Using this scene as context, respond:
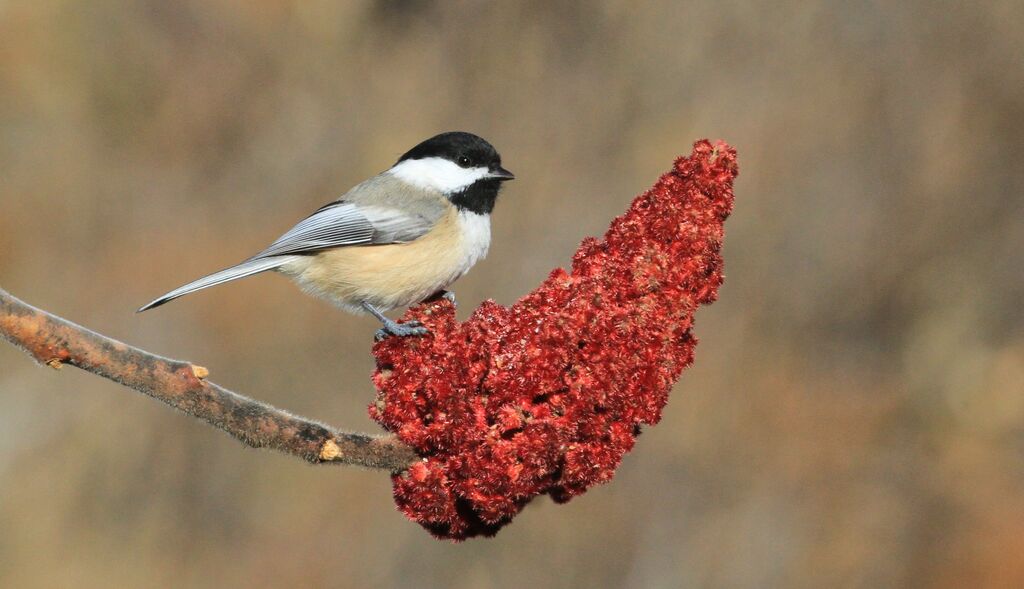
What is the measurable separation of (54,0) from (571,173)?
4011 mm

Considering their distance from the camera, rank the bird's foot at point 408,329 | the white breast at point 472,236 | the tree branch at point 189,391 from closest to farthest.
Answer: the tree branch at point 189,391, the bird's foot at point 408,329, the white breast at point 472,236

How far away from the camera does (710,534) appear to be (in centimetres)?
650

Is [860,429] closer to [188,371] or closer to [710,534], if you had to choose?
[710,534]

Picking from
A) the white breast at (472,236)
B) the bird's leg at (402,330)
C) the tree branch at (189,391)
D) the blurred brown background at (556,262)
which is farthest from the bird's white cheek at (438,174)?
the blurred brown background at (556,262)

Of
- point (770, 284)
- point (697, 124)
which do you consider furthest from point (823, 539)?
point (697, 124)

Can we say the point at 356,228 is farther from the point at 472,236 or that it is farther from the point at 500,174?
the point at 500,174

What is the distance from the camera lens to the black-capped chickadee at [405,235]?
3580 mm

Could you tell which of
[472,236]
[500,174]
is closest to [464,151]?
[500,174]

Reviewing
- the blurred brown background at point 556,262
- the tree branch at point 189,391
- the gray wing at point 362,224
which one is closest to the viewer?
the tree branch at point 189,391

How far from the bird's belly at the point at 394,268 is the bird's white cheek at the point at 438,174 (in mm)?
139

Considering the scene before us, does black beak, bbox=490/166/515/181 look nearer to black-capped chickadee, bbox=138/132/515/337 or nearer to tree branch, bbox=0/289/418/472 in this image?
black-capped chickadee, bbox=138/132/515/337

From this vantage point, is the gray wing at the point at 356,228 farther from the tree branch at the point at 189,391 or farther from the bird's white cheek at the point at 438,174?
the tree branch at the point at 189,391

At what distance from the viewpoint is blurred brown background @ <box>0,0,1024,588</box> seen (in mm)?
6656

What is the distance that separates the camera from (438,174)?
3775mm
